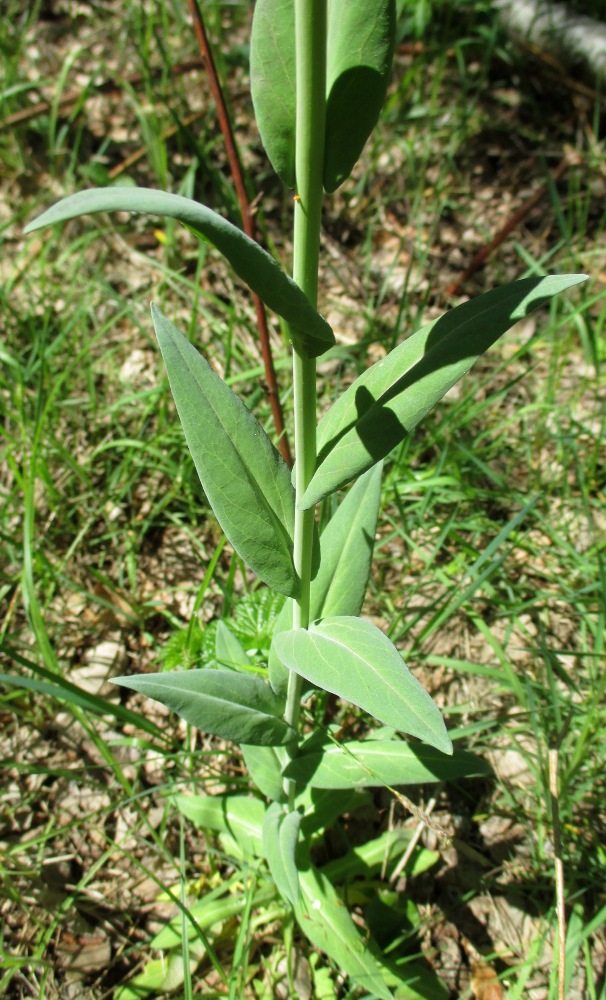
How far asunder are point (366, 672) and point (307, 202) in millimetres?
729

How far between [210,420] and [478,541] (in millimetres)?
1530

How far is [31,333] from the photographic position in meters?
2.98

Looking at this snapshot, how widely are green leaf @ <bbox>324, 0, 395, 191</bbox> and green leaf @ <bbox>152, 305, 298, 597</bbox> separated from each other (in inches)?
16.6

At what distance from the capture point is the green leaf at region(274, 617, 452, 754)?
1.15 metres

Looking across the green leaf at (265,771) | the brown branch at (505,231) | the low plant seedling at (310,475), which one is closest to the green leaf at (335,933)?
the low plant seedling at (310,475)

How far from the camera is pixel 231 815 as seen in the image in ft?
6.85

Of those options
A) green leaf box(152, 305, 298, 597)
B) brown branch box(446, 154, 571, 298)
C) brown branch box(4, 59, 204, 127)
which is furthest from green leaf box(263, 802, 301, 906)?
brown branch box(4, 59, 204, 127)

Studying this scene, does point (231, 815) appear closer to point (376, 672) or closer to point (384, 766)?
point (384, 766)

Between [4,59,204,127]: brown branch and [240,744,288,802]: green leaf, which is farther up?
[4,59,204,127]: brown branch

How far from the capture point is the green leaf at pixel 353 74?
99 centimetres

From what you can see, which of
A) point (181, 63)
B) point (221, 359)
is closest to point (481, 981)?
point (221, 359)

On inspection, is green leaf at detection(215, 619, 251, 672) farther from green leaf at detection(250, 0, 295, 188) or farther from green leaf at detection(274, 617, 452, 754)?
green leaf at detection(250, 0, 295, 188)

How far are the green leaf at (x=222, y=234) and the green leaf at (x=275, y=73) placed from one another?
212 mm

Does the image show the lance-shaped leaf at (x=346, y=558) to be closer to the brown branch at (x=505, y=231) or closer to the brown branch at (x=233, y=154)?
the brown branch at (x=233, y=154)
